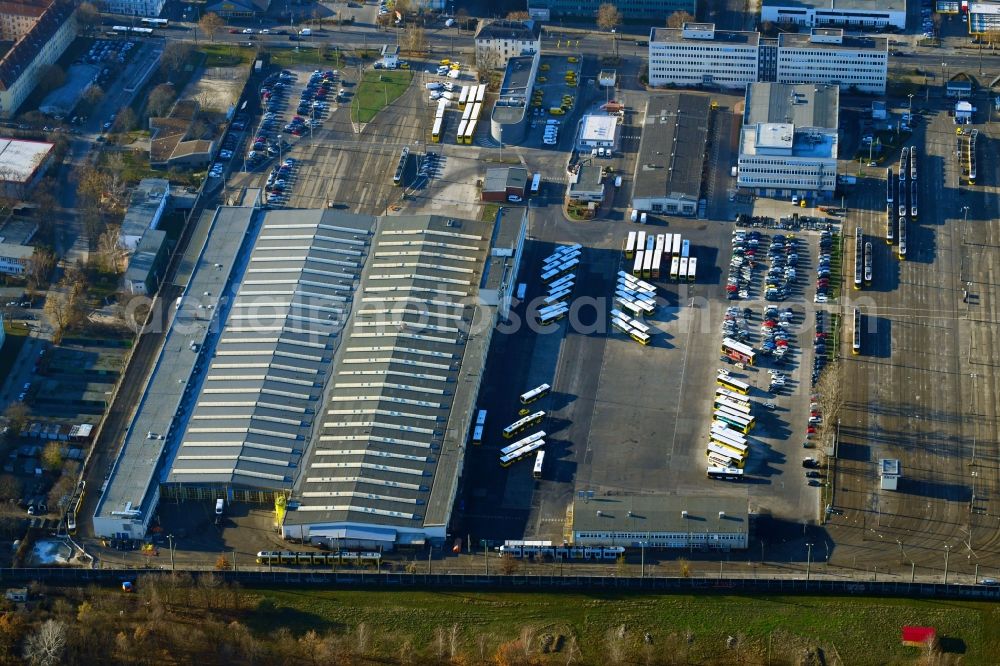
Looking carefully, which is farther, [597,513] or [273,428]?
[273,428]

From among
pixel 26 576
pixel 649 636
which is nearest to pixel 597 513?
pixel 649 636

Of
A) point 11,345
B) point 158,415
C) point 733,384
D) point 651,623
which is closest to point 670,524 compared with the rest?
point 651,623

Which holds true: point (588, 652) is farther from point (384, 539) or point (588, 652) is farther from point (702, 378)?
point (702, 378)

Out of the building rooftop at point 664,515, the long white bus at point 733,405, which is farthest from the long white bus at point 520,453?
the long white bus at point 733,405

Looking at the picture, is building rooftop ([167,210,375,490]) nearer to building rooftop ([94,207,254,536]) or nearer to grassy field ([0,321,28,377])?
building rooftop ([94,207,254,536])

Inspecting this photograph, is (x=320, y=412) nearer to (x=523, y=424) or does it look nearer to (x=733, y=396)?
(x=523, y=424)

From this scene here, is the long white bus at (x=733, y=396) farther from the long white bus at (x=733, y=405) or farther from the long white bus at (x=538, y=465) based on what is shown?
the long white bus at (x=538, y=465)
